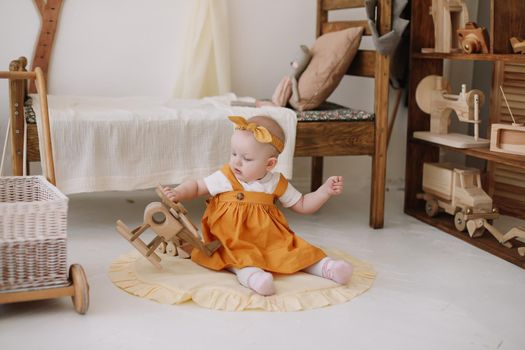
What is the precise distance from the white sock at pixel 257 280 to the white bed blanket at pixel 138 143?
634 millimetres

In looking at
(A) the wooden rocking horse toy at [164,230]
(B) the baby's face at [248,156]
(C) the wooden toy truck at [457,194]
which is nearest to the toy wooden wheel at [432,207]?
(C) the wooden toy truck at [457,194]

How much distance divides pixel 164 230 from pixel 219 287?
26 cm

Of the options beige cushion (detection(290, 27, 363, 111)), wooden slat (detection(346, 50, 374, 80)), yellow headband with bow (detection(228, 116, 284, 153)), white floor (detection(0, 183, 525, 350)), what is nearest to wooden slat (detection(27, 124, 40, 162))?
white floor (detection(0, 183, 525, 350))

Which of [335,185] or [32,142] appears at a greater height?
[32,142]

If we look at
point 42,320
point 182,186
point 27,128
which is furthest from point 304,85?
point 42,320

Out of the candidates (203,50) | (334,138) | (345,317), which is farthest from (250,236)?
(203,50)

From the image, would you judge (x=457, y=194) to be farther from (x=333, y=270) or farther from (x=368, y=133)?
(x=333, y=270)

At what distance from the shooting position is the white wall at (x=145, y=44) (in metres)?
3.21

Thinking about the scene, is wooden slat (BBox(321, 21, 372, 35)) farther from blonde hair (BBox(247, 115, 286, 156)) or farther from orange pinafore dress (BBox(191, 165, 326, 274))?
orange pinafore dress (BBox(191, 165, 326, 274))

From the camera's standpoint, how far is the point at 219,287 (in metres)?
2.08

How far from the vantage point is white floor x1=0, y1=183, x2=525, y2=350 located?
176 cm

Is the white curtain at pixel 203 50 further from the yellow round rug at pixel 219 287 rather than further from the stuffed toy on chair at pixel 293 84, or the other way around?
the yellow round rug at pixel 219 287

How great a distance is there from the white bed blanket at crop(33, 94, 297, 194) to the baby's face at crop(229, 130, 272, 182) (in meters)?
0.43

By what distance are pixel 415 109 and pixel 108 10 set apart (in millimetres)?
1459
